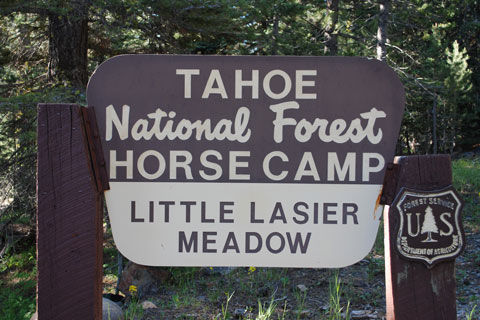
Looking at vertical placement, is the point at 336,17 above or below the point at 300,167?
above

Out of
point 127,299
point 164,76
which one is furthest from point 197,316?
point 164,76

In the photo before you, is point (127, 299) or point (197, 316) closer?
point (197, 316)

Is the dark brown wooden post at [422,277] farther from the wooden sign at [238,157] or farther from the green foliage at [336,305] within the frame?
the green foliage at [336,305]

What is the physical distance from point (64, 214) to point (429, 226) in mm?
1414

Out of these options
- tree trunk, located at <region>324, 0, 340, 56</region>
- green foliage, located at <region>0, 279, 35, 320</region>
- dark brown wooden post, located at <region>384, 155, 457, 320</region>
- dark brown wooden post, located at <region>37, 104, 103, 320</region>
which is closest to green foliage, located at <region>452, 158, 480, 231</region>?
tree trunk, located at <region>324, 0, 340, 56</region>

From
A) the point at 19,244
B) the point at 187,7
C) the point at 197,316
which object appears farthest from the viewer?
the point at 19,244

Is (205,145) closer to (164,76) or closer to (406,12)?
(164,76)

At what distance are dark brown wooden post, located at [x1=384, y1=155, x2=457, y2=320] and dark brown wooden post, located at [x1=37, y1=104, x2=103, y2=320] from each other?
1.20 m

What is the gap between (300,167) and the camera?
71.7 inches

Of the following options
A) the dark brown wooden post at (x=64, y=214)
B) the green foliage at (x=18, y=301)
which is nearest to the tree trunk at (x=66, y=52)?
the green foliage at (x=18, y=301)

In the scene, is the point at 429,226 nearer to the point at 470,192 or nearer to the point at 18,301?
the point at 18,301

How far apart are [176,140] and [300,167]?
20.9 inches

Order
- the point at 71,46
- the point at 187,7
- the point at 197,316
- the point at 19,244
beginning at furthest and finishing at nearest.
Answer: the point at 19,244 → the point at 71,46 → the point at 187,7 → the point at 197,316

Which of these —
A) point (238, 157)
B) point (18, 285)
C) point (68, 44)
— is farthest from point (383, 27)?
point (238, 157)
